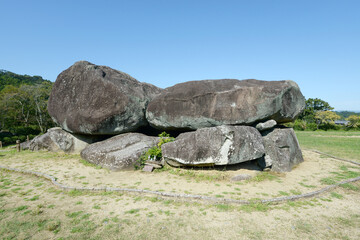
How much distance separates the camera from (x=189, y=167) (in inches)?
388

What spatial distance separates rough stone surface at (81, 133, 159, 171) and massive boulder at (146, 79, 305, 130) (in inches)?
62.0

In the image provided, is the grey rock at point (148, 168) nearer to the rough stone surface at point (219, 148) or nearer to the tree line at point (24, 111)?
the rough stone surface at point (219, 148)

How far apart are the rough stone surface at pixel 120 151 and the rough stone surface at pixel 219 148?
7.03 feet

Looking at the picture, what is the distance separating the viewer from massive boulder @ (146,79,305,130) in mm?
10453

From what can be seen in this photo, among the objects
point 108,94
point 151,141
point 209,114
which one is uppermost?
point 108,94

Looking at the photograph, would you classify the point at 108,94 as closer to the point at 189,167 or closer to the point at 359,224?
the point at 189,167

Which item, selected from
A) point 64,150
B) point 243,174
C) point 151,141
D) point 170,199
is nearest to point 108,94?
point 151,141

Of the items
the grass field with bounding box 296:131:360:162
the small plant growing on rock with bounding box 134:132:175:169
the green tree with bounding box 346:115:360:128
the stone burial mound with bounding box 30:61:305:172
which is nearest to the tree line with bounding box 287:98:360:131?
the green tree with bounding box 346:115:360:128

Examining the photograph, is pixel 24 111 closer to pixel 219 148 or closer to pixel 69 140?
pixel 69 140

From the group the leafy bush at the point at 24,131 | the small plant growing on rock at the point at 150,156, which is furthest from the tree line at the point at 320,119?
the leafy bush at the point at 24,131

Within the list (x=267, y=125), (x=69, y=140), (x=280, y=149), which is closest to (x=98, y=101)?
(x=69, y=140)

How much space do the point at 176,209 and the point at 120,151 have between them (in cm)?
599

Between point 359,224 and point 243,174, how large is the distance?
4.09m

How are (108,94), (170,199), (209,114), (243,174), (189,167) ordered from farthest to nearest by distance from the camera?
(108,94) < (209,114) < (189,167) < (243,174) < (170,199)
